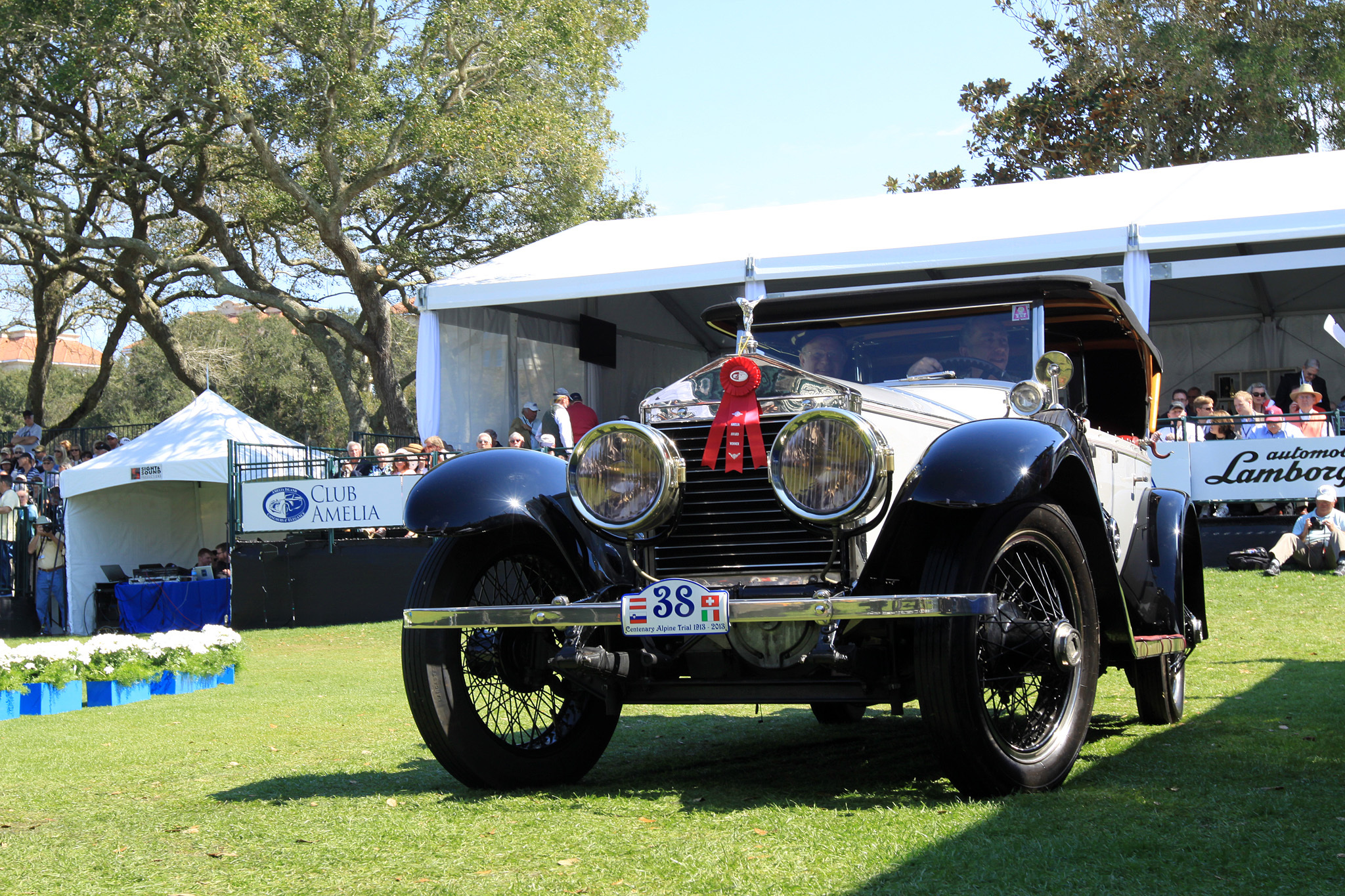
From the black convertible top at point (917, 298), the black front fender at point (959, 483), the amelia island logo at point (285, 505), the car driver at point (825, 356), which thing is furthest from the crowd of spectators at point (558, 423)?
the black front fender at point (959, 483)

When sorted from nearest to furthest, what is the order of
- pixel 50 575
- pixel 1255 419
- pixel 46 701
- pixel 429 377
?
pixel 46 701
pixel 1255 419
pixel 429 377
pixel 50 575

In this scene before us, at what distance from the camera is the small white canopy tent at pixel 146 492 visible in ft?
56.0

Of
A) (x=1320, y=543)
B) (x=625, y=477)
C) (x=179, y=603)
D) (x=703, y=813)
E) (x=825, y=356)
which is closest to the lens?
(x=703, y=813)

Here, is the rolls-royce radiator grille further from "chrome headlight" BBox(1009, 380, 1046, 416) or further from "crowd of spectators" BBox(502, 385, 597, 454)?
"crowd of spectators" BBox(502, 385, 597, 454)

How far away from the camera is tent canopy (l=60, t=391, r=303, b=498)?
16828 millimetres

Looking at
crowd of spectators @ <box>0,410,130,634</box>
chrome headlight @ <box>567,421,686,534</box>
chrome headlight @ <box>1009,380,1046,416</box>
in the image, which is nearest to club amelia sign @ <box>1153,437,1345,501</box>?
chrome headlight @ <box>1009,380,1046,416</box>

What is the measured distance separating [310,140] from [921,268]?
41.6 feet

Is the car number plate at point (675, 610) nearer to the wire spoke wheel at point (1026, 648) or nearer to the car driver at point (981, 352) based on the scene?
the wire spoke wheel at point (1026, 648)

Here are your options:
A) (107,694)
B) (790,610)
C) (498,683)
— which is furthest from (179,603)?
(790,610)

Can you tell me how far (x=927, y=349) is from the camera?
5691 mm

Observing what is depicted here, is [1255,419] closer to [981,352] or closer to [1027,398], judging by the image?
[981,352]

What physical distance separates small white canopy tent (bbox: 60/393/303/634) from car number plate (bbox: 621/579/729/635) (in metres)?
13.4

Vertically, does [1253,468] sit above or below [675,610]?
above

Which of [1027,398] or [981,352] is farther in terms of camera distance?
[981,352]
